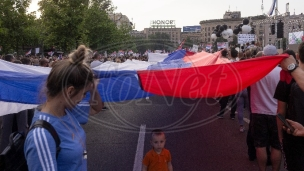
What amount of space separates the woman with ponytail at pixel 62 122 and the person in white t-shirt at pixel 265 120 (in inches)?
146

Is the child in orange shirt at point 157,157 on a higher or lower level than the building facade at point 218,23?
lower

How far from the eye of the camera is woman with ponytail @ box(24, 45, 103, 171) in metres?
2.10

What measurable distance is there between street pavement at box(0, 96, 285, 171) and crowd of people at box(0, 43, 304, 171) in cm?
82

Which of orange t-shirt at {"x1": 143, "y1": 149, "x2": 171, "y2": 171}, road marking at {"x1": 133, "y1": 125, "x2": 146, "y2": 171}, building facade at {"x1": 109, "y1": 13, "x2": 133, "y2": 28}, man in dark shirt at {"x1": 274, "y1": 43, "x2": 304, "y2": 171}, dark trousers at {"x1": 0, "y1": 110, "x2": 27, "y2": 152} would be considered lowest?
road marking at {"x1": 133, "y1": 125, "x2": 146, "y2": 171}

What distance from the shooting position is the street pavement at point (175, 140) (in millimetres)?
6766

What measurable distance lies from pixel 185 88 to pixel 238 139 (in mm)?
4020

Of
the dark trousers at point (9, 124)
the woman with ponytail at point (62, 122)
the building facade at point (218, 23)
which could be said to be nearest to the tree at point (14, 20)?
the dark trousers at point (9, 124)

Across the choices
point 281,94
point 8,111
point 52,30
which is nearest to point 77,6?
point 52,30

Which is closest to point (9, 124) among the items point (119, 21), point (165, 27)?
point (119, 21)

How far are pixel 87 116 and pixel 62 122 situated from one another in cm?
127

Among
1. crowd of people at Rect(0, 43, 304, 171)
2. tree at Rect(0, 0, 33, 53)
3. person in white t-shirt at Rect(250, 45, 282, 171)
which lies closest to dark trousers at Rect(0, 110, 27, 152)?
crowd of people at Rect(0, 43, 304, 171)

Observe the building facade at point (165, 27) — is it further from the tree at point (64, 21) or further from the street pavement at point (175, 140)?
the street pavement at point (175, 140)

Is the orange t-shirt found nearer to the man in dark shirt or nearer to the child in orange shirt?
the child in orange shirt

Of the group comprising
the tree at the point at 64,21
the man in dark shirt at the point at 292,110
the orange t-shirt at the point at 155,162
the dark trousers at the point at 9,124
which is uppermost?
the tree at the point at 64,21
